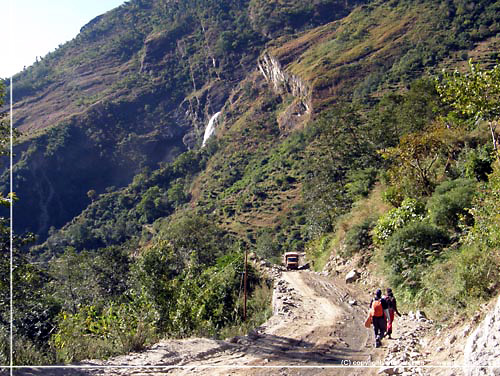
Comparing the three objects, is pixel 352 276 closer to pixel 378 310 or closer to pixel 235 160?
pixel 378 310

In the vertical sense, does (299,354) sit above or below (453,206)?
below

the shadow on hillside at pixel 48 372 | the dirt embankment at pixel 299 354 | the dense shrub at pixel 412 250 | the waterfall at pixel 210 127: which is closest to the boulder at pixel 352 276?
the dense shrub at pixel 412 250

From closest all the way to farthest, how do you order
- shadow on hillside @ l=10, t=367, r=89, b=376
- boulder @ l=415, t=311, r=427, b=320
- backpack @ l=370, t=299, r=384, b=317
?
shadow on hillside @ l=10, t=367, r=89, b=376
backpack @ l=370, t=299, r=384, b=317
boulder @ l=415, t=311, r=427, b=320

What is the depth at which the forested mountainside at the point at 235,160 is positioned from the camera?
1131 centimetres

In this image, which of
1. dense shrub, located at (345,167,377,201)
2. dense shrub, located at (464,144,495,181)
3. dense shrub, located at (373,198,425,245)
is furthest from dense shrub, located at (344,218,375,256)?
dense shrub, located at (345,167,377,201)

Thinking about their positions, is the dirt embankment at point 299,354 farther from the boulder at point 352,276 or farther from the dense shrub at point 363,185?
the dense shrub at point 363,185

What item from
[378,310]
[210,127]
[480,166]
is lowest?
[378,310]

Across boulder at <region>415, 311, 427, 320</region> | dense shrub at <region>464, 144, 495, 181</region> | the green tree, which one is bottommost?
boulder at <region>415, 311, 427, 320</region>

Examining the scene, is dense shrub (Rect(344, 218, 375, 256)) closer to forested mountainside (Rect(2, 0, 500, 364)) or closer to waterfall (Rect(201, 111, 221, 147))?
forested mountainside (Rect(2, 0, 500, 364))

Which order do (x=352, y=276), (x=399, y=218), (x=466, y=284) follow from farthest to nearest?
(x=352, y=276) → (x=399, y=218) → (x=466, y=284)

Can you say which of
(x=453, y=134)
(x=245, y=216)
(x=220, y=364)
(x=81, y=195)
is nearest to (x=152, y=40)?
(x=81, y=195)

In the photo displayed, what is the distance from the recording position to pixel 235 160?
83.1 m

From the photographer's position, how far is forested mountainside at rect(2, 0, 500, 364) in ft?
37.1

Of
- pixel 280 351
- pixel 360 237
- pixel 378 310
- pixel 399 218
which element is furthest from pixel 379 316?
pixel 360 237
